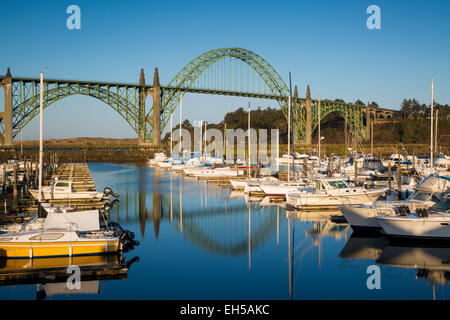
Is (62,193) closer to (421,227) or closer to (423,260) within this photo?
(421,227)

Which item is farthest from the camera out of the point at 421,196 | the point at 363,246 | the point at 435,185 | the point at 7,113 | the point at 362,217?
the point at 7,113

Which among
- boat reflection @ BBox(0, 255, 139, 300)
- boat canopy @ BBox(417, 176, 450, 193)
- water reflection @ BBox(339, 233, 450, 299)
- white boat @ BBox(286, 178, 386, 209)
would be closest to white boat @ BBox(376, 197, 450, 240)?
water reflection @ BBox(339, 233, 450, 299)

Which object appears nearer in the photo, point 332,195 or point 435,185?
point 435,185

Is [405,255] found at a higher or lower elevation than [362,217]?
lower

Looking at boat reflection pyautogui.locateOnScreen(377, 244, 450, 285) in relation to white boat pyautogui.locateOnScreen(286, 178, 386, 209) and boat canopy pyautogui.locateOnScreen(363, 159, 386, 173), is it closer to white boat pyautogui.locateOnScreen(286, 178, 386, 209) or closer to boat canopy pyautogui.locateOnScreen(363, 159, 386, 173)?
white boat pyautogui.locateOnScreen(286, 178, 386, 209)

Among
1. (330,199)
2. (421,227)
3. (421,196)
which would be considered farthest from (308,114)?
(421,227)

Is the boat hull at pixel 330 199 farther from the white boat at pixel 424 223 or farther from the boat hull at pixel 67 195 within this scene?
the boat hull at pixel 67 195
